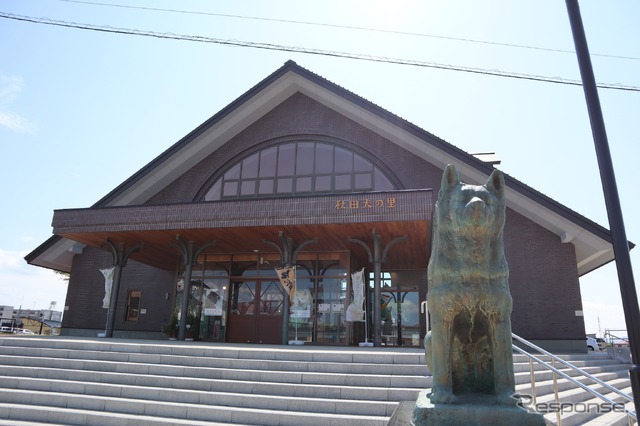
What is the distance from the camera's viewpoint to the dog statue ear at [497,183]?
3.01 metres

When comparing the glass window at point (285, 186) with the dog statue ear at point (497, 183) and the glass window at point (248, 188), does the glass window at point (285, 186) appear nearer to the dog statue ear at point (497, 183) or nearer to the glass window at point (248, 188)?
the glass window at point (248, 188)

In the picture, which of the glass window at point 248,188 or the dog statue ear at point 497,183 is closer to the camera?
the dog statue ear at point 497,183

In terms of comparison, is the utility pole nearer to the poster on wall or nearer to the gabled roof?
the gabled roof

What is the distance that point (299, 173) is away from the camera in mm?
15695

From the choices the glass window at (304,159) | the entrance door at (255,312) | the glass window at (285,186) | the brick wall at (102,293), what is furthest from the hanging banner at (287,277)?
the brick wall at (102,293)

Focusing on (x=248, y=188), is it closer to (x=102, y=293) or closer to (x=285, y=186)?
(x=285, y=186)

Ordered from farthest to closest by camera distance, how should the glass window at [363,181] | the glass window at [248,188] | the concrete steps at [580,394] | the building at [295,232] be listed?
1. the glass window at [248,188]
2. the glass window at [363,181]
3. the building at [295,232]
4. the concrete steps at [580,394]

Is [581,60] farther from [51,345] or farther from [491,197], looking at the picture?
[51,345]

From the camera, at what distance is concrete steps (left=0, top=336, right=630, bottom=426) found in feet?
19.9

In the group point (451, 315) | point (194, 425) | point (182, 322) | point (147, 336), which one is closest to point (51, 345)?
point (182, 322)

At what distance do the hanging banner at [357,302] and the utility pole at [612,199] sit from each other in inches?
397

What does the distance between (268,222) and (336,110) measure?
6580 mm

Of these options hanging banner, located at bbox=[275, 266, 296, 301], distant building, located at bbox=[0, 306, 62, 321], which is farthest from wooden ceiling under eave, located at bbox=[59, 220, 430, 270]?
distant building, located at bbox=[0, 306, 62, 321]

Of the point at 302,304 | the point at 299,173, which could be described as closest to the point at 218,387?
the point at 302,304
